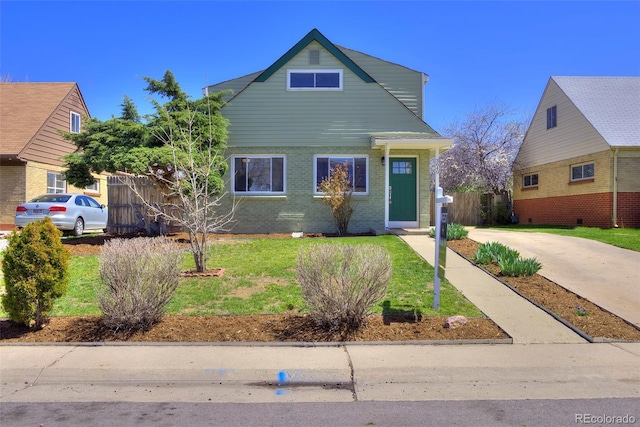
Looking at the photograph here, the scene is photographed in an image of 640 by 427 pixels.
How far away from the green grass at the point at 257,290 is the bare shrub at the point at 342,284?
0.82 meters

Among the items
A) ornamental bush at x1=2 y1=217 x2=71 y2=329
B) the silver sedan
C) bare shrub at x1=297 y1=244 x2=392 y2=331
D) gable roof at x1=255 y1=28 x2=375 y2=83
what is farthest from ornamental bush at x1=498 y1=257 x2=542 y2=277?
the silver sedan

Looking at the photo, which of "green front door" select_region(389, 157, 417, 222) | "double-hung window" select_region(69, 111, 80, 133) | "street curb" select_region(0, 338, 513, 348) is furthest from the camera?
"double-hung window" select_region(69, 111, 80, 133)

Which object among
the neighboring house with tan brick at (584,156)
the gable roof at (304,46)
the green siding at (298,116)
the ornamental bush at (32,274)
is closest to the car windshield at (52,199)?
the green siding at (298,116)

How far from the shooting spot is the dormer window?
611 inches

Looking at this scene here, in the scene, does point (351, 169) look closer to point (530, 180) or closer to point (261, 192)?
point (261, 192)

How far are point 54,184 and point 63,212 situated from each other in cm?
741

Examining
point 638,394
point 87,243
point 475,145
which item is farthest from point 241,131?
point 475,145

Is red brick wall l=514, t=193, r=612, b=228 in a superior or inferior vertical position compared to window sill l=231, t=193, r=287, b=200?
inferior

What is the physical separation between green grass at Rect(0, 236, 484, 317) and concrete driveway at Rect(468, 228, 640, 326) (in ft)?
7.74

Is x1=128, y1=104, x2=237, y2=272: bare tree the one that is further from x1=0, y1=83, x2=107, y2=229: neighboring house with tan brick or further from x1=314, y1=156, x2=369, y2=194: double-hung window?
x1=0, y1=83, x2=107, y2=229: neighboring house with tan brick

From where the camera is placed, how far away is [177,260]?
6.50 m

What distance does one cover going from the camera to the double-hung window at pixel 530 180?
78.1 ft

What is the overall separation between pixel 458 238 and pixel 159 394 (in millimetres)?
9919

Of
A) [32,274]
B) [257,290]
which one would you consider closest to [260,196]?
[257,290]
